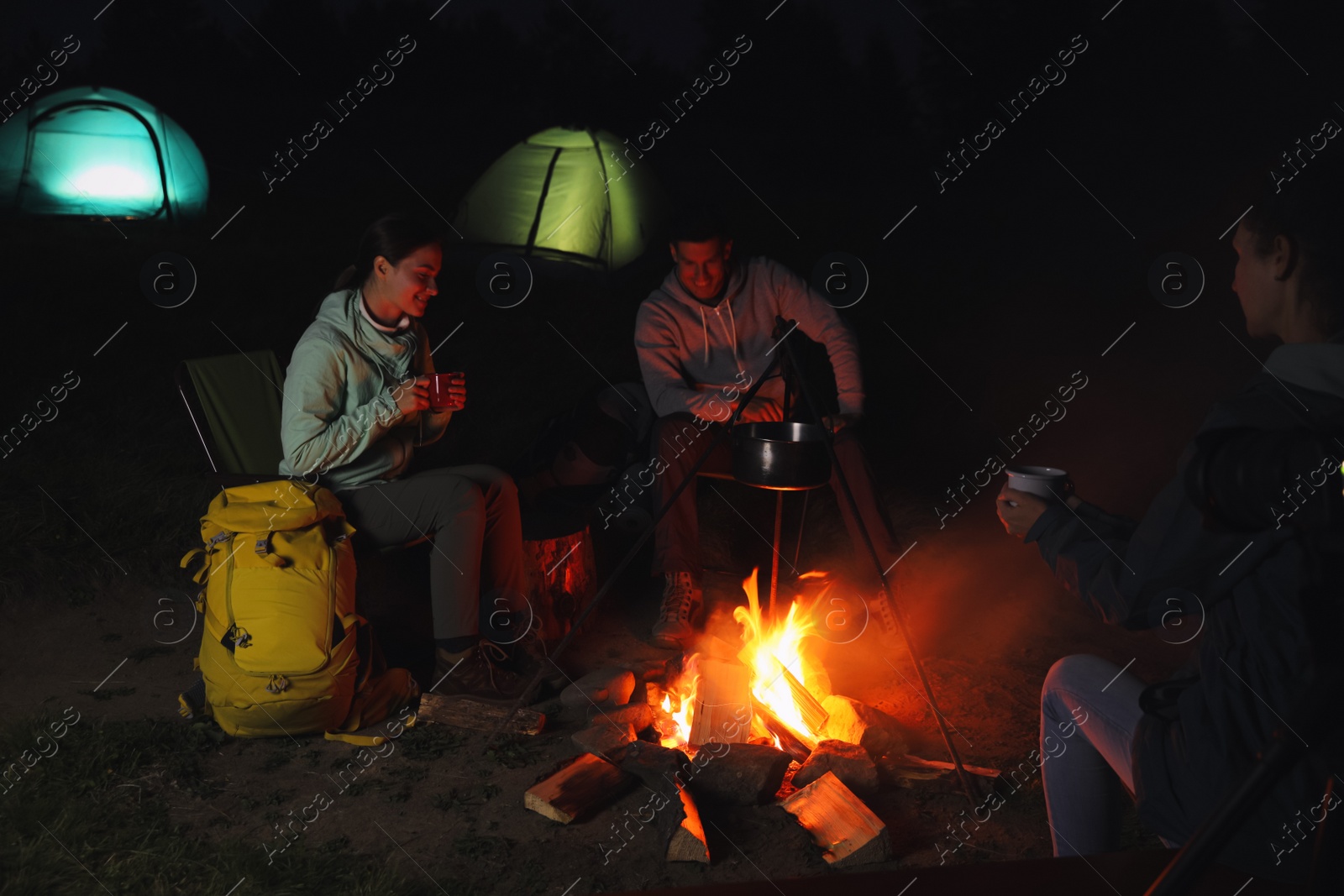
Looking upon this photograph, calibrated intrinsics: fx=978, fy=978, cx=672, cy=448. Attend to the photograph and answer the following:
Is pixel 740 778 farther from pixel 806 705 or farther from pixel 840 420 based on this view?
pixel 840 420

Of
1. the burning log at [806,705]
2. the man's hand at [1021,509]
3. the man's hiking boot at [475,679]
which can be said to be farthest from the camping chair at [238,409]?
the man's hand at [1021,509]

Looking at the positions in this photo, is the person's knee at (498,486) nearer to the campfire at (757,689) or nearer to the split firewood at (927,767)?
the campfire at (757,689)

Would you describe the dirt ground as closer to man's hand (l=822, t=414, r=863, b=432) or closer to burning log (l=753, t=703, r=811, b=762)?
burning log (l=753, t=703, r=811, b=762)

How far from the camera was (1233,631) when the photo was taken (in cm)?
151

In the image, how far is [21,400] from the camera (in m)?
5.20

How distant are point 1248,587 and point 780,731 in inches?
76.4

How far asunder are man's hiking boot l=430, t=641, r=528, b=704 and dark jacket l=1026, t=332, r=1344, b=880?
7.20ft

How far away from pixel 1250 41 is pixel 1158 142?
1892 millimetres

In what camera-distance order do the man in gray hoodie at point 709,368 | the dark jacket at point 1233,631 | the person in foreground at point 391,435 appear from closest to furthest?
the dark jacket at point 1233,631 < the person in foreground at point 391,435 < the man in gray hoodie at point 709,368

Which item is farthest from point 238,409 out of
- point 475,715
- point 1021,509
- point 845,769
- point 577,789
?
point 1021,509

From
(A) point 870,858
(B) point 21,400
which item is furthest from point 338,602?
(B) point 21,400

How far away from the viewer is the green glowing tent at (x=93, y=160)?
8641 mm

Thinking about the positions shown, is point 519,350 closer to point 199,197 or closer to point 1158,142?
point 199,197

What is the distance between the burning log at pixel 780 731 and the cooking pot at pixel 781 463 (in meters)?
0.74
